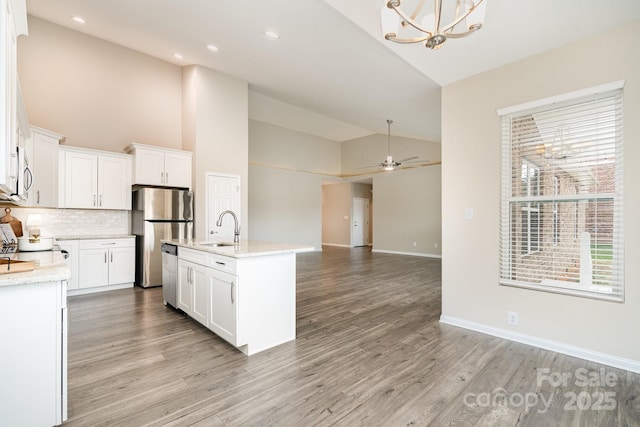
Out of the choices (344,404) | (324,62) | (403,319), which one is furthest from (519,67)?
(344,404)

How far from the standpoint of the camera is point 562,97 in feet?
8.36

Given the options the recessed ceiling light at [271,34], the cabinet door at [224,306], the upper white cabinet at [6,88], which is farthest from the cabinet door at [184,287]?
the recessed ceiling light at [271,34]

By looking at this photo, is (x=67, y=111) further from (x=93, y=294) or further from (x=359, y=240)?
(x=359, y=240)

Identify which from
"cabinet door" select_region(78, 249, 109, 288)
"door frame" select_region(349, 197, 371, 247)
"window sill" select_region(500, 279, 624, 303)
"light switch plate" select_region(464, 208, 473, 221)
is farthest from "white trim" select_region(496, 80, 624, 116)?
"door frame" select_region(349, 197, 371, 247)

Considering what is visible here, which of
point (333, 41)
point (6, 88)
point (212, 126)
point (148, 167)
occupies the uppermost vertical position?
point (333, 41)

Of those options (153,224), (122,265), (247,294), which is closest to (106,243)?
(122,265)

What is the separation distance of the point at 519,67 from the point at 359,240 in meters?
9.33

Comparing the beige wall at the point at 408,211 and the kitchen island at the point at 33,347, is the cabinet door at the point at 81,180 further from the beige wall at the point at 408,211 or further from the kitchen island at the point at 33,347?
the beige wall at the point at 408,211

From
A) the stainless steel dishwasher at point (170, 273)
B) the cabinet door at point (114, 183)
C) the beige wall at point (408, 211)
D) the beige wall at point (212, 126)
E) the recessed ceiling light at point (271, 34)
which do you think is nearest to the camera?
the stainless steel dishwasher at point (170, 273)

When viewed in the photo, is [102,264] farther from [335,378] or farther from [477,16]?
[477,16]

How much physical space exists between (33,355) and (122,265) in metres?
3.77

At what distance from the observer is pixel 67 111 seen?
15.6 feet

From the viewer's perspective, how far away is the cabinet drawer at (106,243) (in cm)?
446

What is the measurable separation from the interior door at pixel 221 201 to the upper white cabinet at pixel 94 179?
1.34 meters
